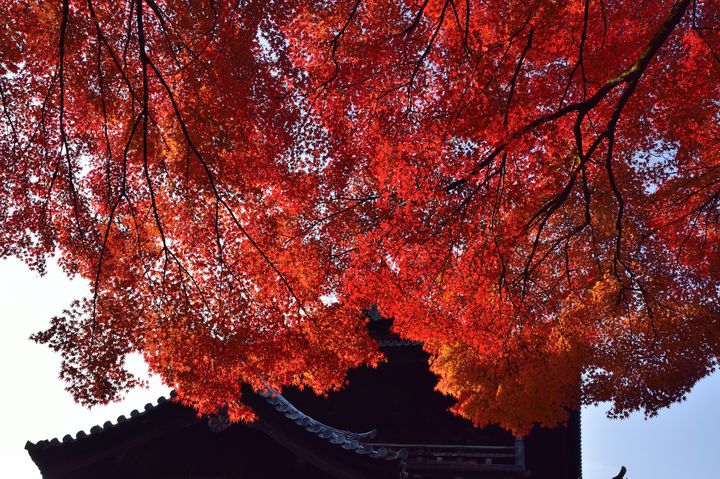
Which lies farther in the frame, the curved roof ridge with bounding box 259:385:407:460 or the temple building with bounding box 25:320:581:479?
the temple building with bounding box 25:320:581:479

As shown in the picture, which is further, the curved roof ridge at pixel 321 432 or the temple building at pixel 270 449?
the temple building at pixel 270 449

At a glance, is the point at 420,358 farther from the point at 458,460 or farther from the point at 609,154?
the point at 609,154

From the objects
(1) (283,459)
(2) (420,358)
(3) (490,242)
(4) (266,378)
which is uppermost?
(3) (490,242)

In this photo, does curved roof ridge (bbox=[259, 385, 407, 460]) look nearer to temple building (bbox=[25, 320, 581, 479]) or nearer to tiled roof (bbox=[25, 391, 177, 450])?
temple building (bbox=[25, 320, 581, 479])

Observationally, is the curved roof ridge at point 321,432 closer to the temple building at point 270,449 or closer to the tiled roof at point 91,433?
the temple building at point 270,449

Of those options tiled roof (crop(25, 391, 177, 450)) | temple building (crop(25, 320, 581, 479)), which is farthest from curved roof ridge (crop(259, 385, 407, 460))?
tiled roof (crop(25, 391, 177, 450))

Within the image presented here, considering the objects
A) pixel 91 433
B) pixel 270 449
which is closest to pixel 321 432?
pixel 270 449

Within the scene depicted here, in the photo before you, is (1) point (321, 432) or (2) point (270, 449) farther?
(2) point (270, 449)

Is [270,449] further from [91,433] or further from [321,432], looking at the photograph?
[91,433]

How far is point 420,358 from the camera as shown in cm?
1568

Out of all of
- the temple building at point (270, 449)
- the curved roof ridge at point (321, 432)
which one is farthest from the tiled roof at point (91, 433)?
the curved roof ridge at point (321, 432)

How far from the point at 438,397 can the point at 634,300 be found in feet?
18.9

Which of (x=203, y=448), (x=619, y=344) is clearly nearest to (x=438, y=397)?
(x=619, y=344)

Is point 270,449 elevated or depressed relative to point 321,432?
depressed
